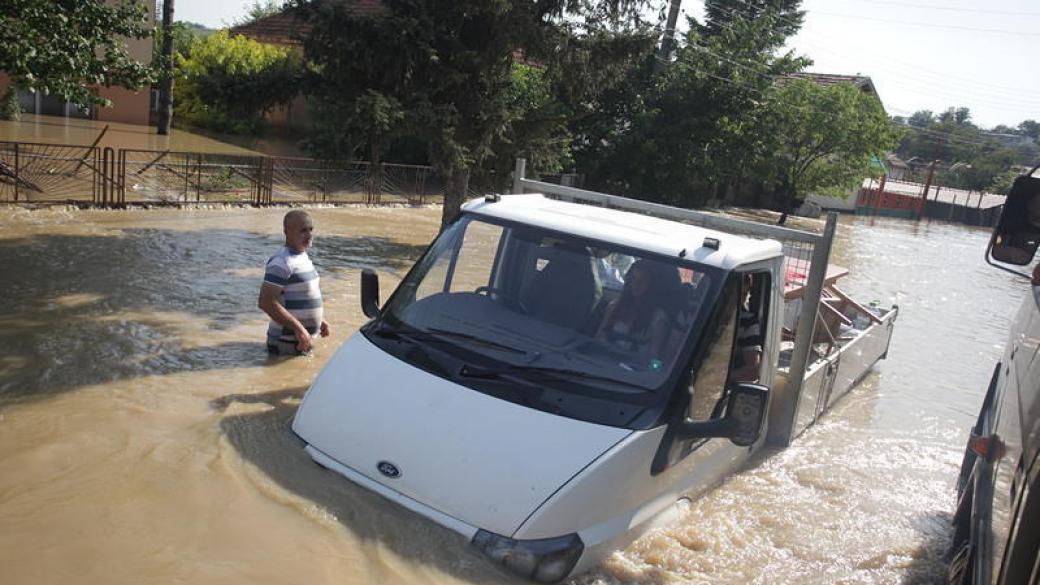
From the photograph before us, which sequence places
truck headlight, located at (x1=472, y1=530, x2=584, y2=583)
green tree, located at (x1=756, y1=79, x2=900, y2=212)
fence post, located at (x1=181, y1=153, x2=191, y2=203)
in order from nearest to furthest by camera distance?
truck headlight, located at (x1=472, y1=530, x2=584, y2=583), fence post, located at (x1=181, y1=153, x2=191, y2=203), green tree, located at (x1=756, y1=79, x2=900, y2=212)

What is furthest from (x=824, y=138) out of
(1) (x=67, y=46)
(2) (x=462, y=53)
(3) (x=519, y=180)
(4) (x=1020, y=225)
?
(4) (x=1020, y=225)

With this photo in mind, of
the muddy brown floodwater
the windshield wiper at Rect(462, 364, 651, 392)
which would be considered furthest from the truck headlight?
the windshield wiper at Rect(462, 364, 651, 392)

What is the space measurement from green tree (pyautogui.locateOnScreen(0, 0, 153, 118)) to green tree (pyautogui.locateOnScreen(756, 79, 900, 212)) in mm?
25004

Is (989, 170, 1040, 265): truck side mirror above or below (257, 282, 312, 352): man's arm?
above

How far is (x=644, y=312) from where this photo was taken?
14.8ft

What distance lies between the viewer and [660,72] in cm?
3045

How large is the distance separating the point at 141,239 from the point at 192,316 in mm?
4817

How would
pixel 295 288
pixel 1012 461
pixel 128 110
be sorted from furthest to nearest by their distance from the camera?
pixel 128 110 < pixel 295 288 < pixel 1012 461

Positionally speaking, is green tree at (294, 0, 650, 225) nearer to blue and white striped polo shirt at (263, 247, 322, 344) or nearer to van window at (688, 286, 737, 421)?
blue and white striped polo shirt at (263, 247, 322, 344)

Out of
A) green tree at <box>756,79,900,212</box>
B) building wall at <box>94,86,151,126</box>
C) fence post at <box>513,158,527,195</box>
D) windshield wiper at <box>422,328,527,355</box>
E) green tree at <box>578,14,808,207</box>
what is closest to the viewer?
windshield wiper at <box>422,328,527,355</box>

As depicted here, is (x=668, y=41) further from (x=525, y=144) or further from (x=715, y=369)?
(x=715, y=369)

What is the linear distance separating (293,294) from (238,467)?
2060 millimetres

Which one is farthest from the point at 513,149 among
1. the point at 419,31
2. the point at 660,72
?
the point at 660,72

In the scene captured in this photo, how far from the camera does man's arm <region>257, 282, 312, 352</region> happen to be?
6.57 meters
